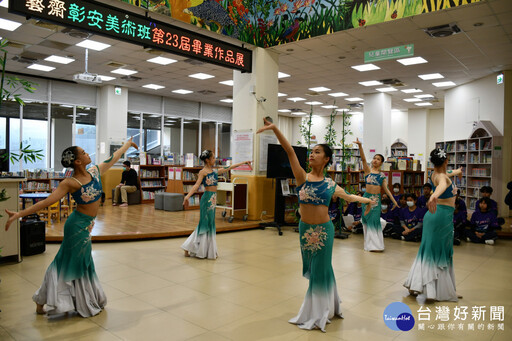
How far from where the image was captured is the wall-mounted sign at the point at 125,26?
16.2ft

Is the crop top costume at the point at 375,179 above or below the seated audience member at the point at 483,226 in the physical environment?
above

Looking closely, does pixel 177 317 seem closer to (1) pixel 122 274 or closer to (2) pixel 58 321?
(2) pixel 58 321

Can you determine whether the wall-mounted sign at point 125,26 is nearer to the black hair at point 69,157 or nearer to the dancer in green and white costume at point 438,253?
the black hair at point 69,157

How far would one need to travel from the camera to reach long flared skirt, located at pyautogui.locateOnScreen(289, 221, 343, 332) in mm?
3307

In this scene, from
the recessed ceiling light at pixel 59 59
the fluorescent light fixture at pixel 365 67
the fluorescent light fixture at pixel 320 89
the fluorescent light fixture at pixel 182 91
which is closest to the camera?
the recessed ceiling light at pixel 59 59

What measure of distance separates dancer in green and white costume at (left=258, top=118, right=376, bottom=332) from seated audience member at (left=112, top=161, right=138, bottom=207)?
30.7 feet

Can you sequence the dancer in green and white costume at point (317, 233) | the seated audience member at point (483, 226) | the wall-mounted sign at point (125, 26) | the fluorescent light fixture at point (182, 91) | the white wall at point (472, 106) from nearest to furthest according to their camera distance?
1. the dancer in green and white costume at point (317, 233)
2. the wall-mounted sign at point (125, 26)
3. the seated audience member at point (483, 226)
4. the white wall at point (472, 106)
5. the fluorescent light fixture at point (182, 91)

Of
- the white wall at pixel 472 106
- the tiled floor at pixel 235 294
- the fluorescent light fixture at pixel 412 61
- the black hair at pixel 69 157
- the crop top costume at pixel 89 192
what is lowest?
the tiled floor at pixel 235 294

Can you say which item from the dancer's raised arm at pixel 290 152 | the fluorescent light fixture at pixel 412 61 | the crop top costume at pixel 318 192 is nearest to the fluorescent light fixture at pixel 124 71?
the fluorescent light fixture at pixel 412 61

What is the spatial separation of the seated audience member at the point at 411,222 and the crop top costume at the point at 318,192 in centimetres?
494

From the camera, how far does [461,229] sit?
7715 millimetres

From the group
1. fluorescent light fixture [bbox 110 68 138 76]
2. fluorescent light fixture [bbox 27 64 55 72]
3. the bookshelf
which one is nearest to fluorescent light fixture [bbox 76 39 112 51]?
fluorescent light fixture [bbox 110 68 138 76]

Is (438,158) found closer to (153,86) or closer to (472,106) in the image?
(472,106)

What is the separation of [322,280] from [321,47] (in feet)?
23.0
